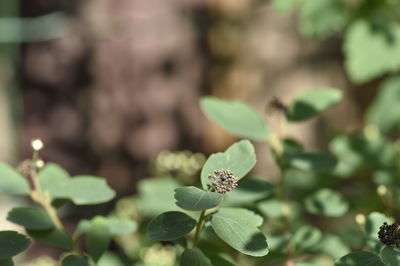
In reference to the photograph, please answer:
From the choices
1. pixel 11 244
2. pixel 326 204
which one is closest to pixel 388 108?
pixel 326 204

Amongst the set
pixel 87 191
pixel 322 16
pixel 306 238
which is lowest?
pixel 306 238

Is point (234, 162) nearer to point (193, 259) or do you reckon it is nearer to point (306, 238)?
point (193, 259)

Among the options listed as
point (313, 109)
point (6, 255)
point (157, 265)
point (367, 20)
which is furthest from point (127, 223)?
point (367, 20)

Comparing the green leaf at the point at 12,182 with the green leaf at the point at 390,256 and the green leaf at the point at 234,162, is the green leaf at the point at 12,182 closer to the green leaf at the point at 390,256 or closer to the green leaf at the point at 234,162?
the green leaf at the point at 234,162

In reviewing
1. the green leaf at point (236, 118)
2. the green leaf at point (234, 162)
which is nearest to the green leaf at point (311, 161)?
the green leaf at point (236, 118)

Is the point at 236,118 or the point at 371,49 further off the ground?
the point at 371,49

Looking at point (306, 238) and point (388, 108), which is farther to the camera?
point (388, 108)

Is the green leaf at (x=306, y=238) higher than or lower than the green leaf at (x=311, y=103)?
lower
